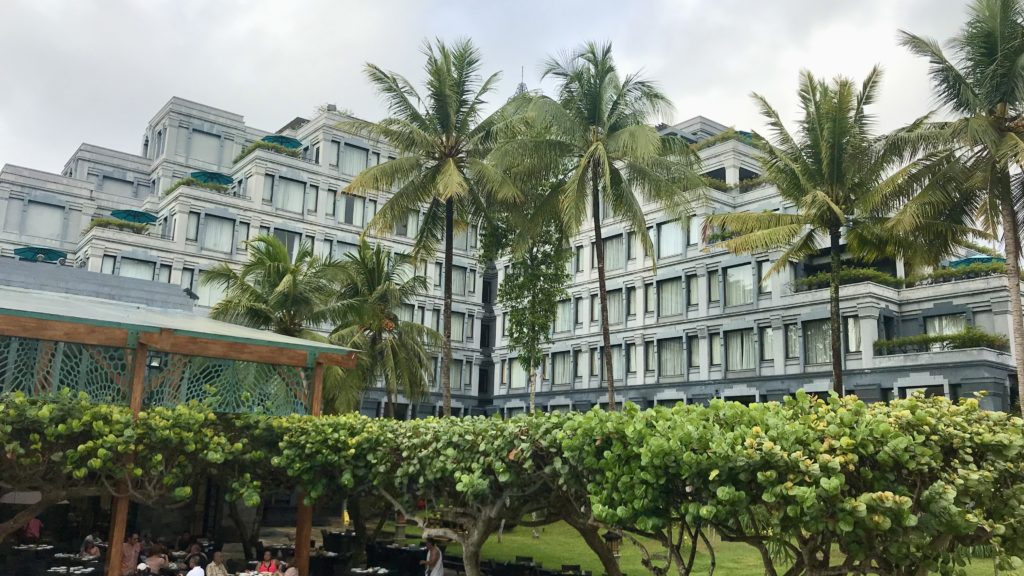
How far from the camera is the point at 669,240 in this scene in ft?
158

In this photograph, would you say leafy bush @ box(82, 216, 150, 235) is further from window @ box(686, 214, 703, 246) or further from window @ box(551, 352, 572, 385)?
window @ box(686, 214, 703, 246)

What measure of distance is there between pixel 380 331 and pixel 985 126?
21099mm

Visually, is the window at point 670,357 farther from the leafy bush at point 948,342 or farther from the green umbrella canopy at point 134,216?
the green umbrella canopy at point 134,216

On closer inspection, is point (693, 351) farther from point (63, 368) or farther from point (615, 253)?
point (63, 368)

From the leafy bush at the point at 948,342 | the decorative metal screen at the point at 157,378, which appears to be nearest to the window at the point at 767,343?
the leafy bush at the point at 948,342

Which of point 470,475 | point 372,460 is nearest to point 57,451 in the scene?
point 372,460

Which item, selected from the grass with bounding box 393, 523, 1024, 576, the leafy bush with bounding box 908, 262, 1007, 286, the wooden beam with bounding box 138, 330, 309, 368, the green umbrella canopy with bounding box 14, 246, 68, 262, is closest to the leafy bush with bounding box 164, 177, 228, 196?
the green umbrella canopy with bounding box 14, 246, 68, 262

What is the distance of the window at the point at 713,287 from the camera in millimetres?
45125

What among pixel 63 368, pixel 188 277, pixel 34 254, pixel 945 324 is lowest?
pixel 63 368

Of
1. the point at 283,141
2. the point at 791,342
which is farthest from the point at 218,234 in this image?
the point at 791,342

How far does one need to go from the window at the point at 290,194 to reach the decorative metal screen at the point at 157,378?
113 ft

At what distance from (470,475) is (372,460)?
11.2ft

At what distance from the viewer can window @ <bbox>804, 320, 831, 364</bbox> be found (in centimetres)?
3969

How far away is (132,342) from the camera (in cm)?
1681
